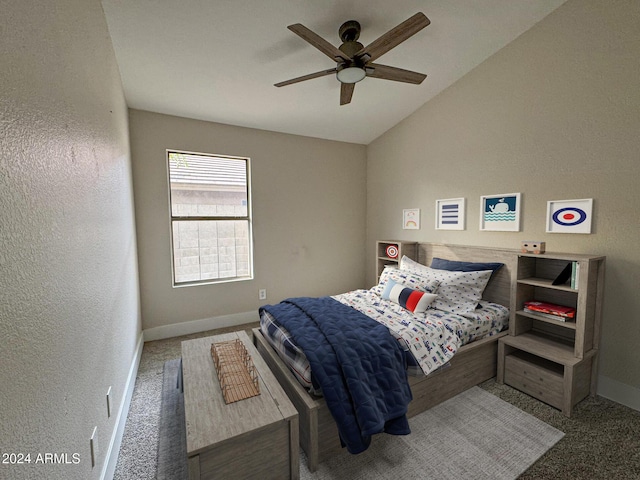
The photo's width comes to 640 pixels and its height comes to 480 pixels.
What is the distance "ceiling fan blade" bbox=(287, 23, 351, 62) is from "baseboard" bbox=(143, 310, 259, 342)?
309cm

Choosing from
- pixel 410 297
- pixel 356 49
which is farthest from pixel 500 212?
pixel 356 49

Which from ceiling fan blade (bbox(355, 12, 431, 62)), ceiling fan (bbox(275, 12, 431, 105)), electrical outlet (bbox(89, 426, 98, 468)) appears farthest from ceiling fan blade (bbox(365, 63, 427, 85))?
electrical outlet (bbox(89, 426, 98, 468))

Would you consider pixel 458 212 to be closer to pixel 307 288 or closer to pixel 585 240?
pixel 585 240

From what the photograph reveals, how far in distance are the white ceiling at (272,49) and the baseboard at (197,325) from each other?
2460 millimetres

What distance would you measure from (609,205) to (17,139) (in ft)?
11.0

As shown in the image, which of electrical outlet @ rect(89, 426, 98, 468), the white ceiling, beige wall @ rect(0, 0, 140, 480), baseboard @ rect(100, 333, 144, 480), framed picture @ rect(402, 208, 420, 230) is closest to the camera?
beige wall @ rect(0, 0, 140, 480)

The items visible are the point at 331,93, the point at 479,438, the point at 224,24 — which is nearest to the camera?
the point at 479,438

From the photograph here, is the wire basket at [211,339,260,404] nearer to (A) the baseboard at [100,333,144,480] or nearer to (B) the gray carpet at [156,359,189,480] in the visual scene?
(B) the gray carpet at [156,359,189,480]

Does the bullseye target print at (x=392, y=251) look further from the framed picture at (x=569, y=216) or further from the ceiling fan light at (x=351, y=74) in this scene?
the ceiling fan light at (x=351, y=74)

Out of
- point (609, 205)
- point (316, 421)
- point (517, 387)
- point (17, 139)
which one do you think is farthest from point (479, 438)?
point (17, 139)

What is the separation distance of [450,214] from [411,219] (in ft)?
1.95

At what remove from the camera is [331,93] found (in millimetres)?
3119

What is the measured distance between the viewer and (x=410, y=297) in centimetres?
258

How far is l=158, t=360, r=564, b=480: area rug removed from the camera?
1586 mm
